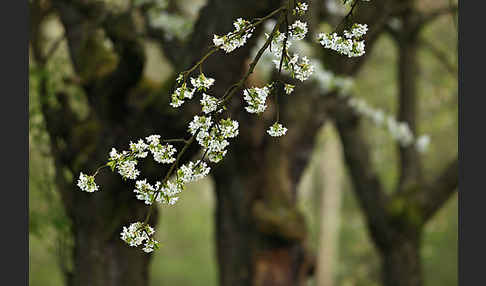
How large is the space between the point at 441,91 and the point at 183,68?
847 centimetres

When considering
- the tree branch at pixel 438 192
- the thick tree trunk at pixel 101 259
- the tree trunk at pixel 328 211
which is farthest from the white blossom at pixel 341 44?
the tree trunk at pixel 328 211

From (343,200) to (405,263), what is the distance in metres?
13.4

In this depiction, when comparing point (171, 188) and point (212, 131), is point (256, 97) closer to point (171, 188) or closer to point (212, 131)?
point (212, 131)

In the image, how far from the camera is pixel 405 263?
7.26 meters

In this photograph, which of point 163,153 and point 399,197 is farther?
point 399,197

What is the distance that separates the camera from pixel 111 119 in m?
4.33

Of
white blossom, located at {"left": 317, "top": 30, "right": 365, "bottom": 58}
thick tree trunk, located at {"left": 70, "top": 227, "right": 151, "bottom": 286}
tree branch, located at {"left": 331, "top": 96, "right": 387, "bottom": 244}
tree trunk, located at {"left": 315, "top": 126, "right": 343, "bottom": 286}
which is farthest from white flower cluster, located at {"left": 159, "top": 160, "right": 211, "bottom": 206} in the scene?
tree trunk, located at {"left": 315, "top": 126, "right": 343, "bottom": 286}

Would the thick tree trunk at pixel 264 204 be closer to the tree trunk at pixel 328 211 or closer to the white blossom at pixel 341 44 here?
the white blossom at pixel 341 44

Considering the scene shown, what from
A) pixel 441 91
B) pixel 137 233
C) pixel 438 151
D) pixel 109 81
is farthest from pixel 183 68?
pixel 438 151

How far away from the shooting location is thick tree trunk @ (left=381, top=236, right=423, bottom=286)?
7.25m

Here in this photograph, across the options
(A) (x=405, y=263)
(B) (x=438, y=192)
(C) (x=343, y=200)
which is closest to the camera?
(B) (x=438, y=192)

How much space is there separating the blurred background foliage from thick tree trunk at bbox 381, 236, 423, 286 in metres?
2.03

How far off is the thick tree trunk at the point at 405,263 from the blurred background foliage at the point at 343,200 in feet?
6.66

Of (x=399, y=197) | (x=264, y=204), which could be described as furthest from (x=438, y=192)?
(x=264, y=204)
